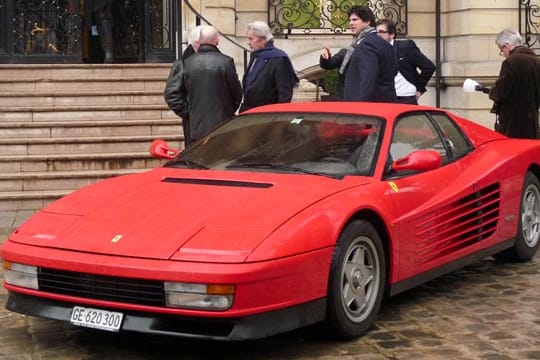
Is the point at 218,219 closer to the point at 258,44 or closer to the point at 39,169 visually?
the point at 258,44

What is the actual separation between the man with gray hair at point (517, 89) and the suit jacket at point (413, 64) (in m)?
0.84

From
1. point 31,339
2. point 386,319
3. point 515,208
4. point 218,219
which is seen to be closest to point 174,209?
Result: point 218,219

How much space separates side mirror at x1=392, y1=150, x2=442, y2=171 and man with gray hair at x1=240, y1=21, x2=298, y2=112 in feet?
8.68

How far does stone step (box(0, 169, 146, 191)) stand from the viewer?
10234 mm

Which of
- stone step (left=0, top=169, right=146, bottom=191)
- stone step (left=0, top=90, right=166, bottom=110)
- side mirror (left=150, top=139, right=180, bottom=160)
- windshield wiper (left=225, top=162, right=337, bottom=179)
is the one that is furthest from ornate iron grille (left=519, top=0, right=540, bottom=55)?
windshield wiper (left=225, top=162, right=337, bottom=179)

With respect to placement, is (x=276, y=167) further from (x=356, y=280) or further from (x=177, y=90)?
(x=177, y=90)

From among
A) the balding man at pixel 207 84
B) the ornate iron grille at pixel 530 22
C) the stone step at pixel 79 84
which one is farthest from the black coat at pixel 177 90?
the ornate iron grille at pixel 530 22

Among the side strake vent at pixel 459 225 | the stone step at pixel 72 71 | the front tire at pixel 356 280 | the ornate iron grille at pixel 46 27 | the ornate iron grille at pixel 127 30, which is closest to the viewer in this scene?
the front tire at pixel 356 280

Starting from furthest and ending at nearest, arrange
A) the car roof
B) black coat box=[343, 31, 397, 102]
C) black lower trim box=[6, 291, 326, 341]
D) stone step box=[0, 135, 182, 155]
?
1. stone step box=[0, 135, 182, 155]
2. black coat box=[343, 31, 397, 102]
3. the car roof
4. black lower trim box=[6, 291, 326, 341]

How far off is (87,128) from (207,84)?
3.86 meters

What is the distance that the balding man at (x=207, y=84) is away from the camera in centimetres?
802

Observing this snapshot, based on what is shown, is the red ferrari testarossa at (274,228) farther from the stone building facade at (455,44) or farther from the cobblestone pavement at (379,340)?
the stone building facade at (455,44)

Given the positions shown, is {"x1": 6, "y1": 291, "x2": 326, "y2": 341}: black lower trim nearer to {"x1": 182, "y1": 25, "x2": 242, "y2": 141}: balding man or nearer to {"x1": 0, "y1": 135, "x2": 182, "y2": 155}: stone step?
{"x1": 182, "y1": 25, "x2": 242, "y2": 141}: balding man

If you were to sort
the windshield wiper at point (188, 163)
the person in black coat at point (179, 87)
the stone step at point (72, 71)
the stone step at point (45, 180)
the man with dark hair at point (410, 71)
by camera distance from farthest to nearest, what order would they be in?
the stone step at point (72, 71) → the stone step at point (45, 180) → the man with dark hair at point (410, 71) → the person in black coat at point (179, 87) → the windshield wiper at point (188, 163)
